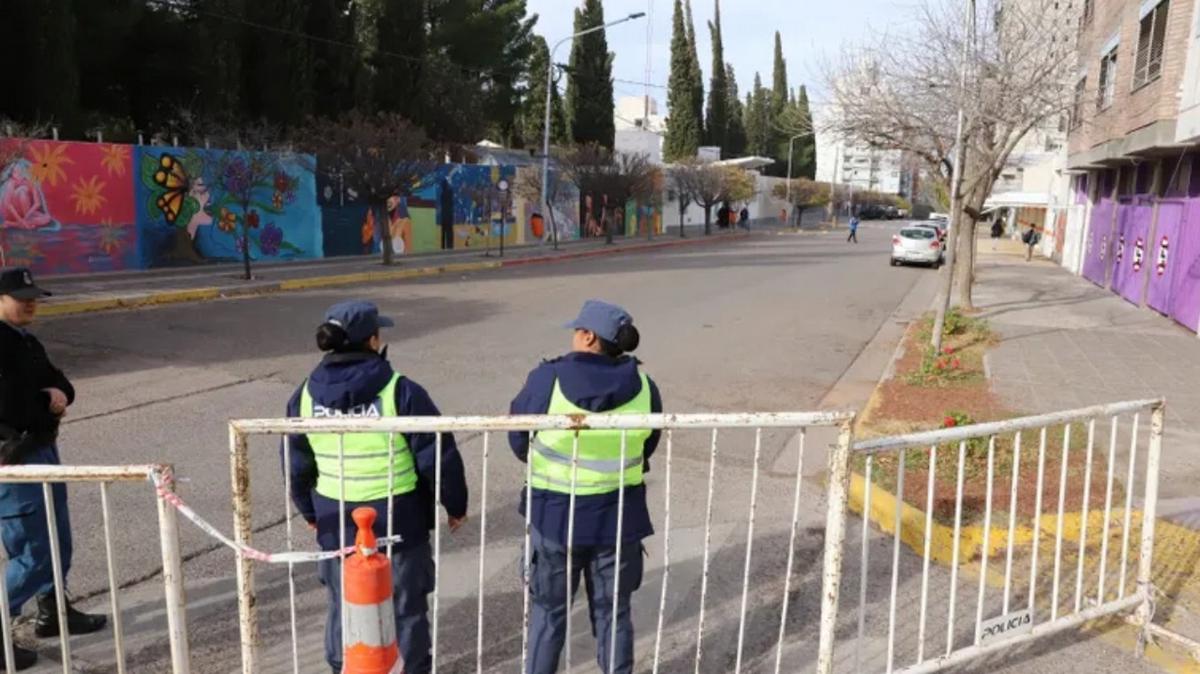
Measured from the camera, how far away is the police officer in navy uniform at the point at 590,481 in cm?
317

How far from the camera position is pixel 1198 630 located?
409cm

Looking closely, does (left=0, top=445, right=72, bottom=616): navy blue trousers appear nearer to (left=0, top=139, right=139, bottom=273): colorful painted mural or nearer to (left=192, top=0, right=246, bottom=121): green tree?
(left=0, top=139, right=139, bottom=273): colorful painted mural

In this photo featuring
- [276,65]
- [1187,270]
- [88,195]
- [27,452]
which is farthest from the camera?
[276,65]

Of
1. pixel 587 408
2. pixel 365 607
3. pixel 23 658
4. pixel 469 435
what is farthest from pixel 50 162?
pixel 365 607

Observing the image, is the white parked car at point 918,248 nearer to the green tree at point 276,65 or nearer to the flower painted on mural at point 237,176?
the green tree at point 276,65

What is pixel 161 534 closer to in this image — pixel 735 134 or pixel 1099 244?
pixel 1099 244

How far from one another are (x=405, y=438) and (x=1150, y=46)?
17606mm

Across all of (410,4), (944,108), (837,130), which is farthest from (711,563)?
(410,4)

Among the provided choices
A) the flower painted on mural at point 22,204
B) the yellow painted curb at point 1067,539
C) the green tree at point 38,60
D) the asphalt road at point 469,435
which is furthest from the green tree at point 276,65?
the yellow painted curb at point 1067,539

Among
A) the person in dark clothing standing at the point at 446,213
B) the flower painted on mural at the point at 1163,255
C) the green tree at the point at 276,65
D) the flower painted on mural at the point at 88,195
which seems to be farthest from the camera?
the person in dark clothing standing at the point at 446,213

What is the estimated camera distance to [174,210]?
808 inches

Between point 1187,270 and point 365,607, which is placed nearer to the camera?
point 365,607

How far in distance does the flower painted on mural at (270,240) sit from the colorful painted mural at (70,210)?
373cm

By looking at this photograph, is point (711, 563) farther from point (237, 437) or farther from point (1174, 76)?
point (1174, 76)
